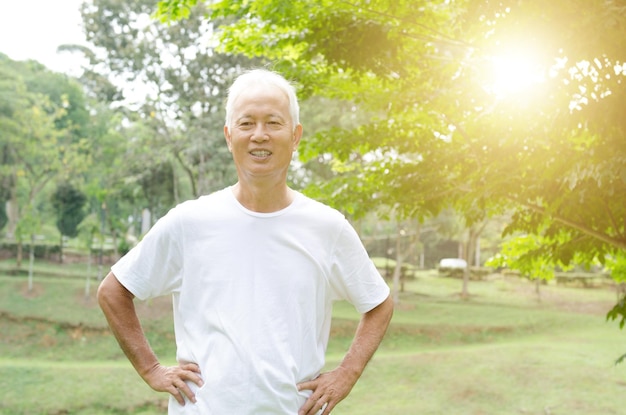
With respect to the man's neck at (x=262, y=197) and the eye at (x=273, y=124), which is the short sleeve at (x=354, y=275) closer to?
the man's neck at (x=262, y=197)

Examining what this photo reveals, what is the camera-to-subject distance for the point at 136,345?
2281 millimetres

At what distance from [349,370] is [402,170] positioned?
15.6ft

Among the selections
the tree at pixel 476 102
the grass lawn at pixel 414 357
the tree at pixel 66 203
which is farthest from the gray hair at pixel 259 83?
the tree at pixel 66 203

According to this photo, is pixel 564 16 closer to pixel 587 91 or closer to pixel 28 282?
pixel 587 91

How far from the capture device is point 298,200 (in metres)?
2.19

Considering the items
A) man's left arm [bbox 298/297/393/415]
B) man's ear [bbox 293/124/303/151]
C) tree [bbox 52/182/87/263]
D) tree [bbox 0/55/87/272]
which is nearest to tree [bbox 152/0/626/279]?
man's left arm [bbox 298/297/393/415]

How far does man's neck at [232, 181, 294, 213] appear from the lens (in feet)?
6.98

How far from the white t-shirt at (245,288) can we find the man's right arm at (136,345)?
1.4 inches

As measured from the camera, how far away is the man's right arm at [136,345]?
2115 mm

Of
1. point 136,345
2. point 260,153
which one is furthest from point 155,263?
point 260,153

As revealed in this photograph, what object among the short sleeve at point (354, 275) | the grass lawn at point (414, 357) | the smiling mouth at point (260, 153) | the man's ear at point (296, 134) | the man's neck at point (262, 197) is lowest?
the grass lawn at point (414, 357)

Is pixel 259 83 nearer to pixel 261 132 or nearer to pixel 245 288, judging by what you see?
pixel 261 132

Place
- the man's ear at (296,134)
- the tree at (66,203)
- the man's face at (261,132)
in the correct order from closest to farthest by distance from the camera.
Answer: the man's face at (261,132) < the man's ear at (296,134) < the tree at (66,203)

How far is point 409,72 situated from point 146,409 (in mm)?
7996
